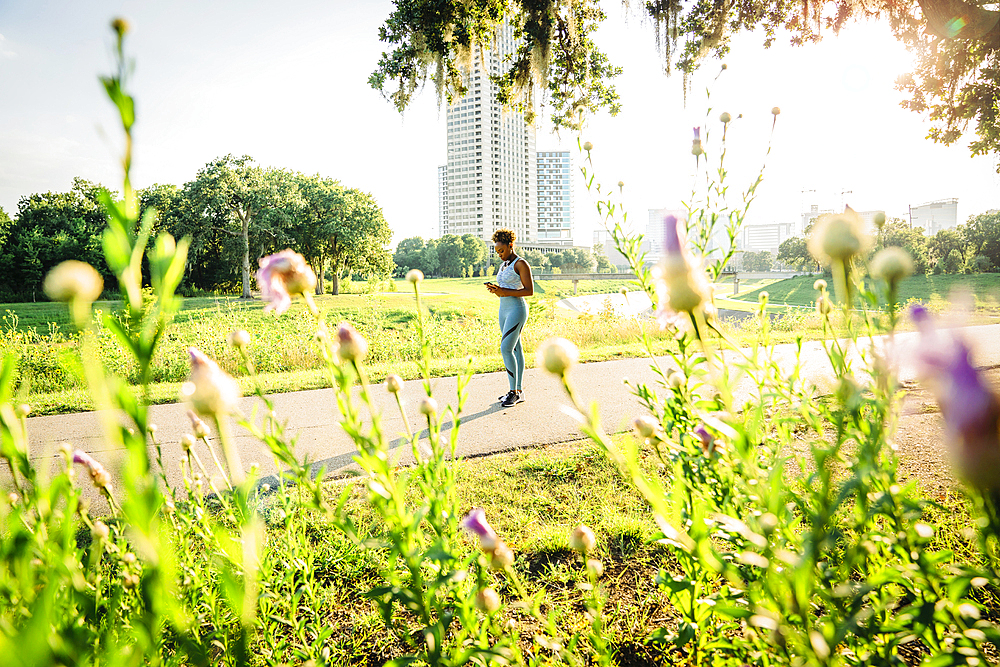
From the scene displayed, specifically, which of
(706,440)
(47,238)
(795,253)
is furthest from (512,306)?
(795,253)

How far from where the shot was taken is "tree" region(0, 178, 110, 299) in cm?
2659

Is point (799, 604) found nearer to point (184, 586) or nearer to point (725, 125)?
point (184, 586)

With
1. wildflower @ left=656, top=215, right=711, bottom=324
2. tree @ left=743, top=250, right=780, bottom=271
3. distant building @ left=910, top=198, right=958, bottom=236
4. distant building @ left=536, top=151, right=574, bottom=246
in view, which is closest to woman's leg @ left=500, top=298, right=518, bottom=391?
wildflower @ left=656, top=215, right=711, bottom=324

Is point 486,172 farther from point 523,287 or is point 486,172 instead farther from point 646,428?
point 646,428

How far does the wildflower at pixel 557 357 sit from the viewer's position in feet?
2.29

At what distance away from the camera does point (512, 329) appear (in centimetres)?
415

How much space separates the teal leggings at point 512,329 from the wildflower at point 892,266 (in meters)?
3.45

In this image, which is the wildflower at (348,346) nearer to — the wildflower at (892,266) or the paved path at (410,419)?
the wildflower at (892,266)

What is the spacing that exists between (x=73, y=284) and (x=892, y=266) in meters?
1.00

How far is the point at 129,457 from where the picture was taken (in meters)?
0.41

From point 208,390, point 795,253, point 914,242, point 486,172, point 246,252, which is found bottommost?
point 208,390

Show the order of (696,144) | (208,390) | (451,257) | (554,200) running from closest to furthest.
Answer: (208,390), (696,144), (451,257), (554,200)

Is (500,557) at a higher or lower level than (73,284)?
lower

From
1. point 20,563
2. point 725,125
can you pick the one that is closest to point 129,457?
point 20,563
